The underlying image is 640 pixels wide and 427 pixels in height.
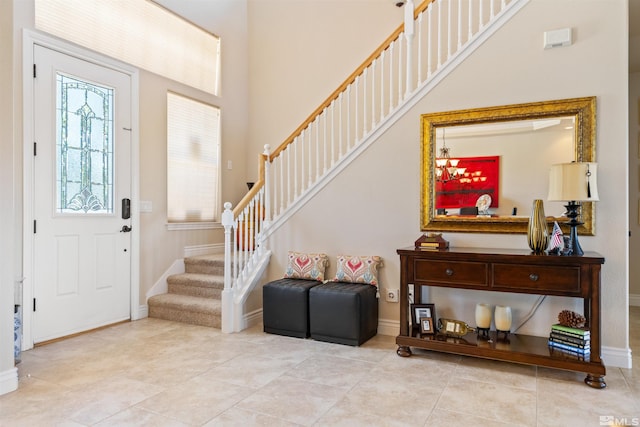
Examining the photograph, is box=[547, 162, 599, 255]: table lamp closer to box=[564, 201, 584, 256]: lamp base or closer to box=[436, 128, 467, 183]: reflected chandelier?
box=[564, 201, 584, 256]: lamp base

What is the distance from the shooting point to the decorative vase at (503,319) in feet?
10.5

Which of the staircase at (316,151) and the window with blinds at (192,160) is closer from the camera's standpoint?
the staircase at (316,151)

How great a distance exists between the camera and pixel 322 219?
4.19 meters

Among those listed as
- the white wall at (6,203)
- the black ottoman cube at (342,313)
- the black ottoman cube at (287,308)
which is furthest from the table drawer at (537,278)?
the white wall at (6,203)

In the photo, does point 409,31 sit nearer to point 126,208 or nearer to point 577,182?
point 577,182

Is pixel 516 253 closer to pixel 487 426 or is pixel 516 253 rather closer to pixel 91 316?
pixel 487 426

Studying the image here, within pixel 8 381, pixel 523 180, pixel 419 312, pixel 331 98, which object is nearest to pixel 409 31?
pixel 331 98

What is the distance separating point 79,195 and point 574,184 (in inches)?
167

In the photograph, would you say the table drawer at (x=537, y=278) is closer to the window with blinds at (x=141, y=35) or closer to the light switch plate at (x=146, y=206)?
the light switch plate at (x=146, y=206)

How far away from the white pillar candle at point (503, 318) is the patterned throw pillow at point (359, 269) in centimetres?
109

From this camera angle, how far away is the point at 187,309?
4270mm

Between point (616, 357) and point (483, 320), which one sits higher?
point (483, 320)

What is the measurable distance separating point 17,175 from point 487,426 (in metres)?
3.96

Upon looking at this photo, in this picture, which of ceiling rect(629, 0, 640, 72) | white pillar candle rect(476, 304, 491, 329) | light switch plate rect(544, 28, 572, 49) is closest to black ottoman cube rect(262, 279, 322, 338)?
white pillar candle rect(476, 304, 491, 329)
